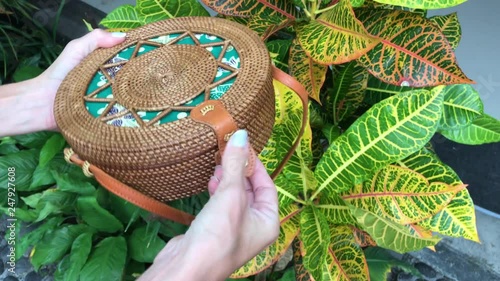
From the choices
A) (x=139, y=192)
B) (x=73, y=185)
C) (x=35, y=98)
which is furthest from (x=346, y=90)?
(x=73, y=185)

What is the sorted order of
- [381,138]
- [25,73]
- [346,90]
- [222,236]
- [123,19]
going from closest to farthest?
[222,236] → [381,138] → [346,90] → [123,19] → [25,73]

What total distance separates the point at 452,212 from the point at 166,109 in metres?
0.63

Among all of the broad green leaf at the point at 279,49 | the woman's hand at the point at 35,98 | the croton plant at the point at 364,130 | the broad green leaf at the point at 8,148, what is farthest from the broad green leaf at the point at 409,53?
the broad green leaf at the point at 8,148

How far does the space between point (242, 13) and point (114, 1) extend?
1.32 meters

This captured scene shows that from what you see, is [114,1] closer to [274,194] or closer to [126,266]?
[126,266]

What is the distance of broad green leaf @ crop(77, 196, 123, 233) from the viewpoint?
4.56ft

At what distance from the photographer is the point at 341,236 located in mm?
1122

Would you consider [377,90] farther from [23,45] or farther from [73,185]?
[23,45]

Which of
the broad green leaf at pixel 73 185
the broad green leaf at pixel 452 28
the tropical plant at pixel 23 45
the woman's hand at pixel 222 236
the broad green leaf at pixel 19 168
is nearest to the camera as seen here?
the woman's hand at pixel 222 236

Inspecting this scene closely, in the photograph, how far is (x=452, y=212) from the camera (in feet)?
3.44

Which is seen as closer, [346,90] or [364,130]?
[364,130]

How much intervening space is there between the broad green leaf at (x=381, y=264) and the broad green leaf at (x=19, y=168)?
3.51 ft

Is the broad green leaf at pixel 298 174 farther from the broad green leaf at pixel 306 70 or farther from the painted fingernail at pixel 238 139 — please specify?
the painted fingernail at pixel 238 139

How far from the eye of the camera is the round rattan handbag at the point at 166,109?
78 centimetres
